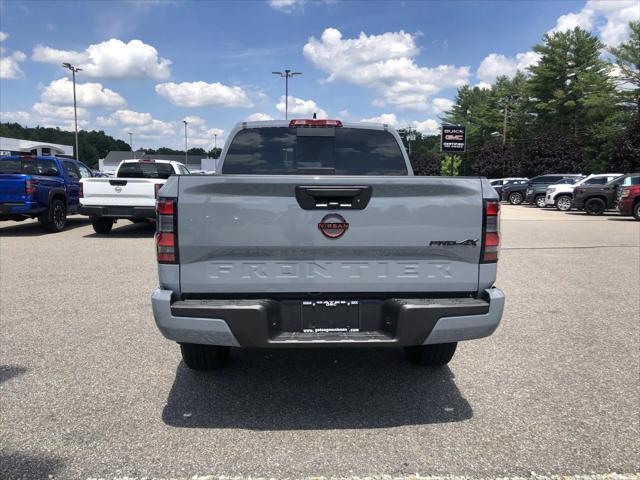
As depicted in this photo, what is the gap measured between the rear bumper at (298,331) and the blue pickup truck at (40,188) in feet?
35.1

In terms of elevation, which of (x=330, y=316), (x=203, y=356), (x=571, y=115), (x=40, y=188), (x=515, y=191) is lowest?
(x=203, y=356)

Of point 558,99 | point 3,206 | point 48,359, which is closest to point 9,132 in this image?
point 558,99

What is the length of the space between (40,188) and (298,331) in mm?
11514

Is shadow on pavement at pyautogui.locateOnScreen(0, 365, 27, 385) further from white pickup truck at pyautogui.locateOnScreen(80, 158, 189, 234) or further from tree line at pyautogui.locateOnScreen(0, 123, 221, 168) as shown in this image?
tree line at pyautogui.locateOnScreen(0, 123, 221, 168)

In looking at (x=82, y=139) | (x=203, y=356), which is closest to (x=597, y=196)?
(x=203, y=356)

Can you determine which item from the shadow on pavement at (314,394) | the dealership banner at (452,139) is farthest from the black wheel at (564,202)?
the shadow on pavement at (314,394)

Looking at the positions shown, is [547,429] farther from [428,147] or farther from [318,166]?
[428,147]

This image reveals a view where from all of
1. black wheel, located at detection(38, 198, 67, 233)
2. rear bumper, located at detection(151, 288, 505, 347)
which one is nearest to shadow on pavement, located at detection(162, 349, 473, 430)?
rear bumper, located at detection(151, 288, 505, 347)

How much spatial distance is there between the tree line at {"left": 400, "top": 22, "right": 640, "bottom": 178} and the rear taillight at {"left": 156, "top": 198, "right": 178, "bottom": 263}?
3497 centimetres

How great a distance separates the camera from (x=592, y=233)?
14766 mm

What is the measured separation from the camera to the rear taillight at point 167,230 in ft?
9.77

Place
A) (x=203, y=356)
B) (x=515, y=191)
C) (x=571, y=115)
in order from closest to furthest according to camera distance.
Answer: (x=203, y=356), (x=515, y=191), (x=571, y=115)

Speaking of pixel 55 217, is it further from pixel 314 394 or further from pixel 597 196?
pixel 597 196

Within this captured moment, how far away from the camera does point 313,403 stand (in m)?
3.55
